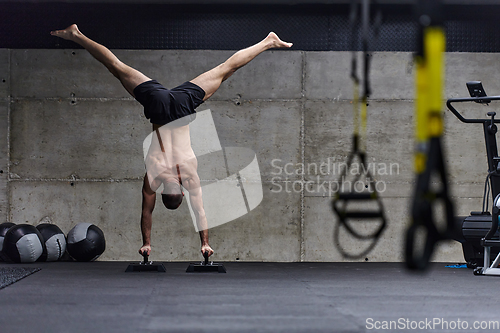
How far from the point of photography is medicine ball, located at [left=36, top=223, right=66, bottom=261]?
18.4 ft

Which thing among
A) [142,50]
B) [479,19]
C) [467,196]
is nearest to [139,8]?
[142,50]

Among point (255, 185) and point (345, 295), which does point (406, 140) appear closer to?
point (255, 185)

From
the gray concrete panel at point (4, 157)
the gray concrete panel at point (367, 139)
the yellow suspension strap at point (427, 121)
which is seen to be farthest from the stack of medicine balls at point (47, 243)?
the yellow suspension strap at point (427, 121)

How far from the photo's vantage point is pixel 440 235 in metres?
1.51

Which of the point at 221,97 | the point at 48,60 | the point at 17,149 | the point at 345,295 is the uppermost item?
the point at 48,60

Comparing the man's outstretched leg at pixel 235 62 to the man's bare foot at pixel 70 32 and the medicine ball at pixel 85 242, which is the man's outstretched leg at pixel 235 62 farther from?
the medicine ball at pixel 85 242

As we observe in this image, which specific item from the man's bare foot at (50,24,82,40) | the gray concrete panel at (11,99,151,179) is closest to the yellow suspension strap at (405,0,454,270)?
the man's bare foot at (50,24,82,40)

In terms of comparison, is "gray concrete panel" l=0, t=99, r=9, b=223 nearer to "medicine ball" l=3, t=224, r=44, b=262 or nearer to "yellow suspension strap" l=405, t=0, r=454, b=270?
"medicine ball" l=3, t=224, r=44, b=262

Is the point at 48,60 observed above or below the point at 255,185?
above

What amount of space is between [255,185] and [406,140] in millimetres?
2015

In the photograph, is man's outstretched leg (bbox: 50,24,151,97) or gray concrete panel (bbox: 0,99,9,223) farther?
gray concrete panel (bbox: 0,99,9,223)

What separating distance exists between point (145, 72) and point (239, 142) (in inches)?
58.3

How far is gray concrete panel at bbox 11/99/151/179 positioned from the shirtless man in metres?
1.46

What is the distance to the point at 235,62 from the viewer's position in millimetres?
5078
